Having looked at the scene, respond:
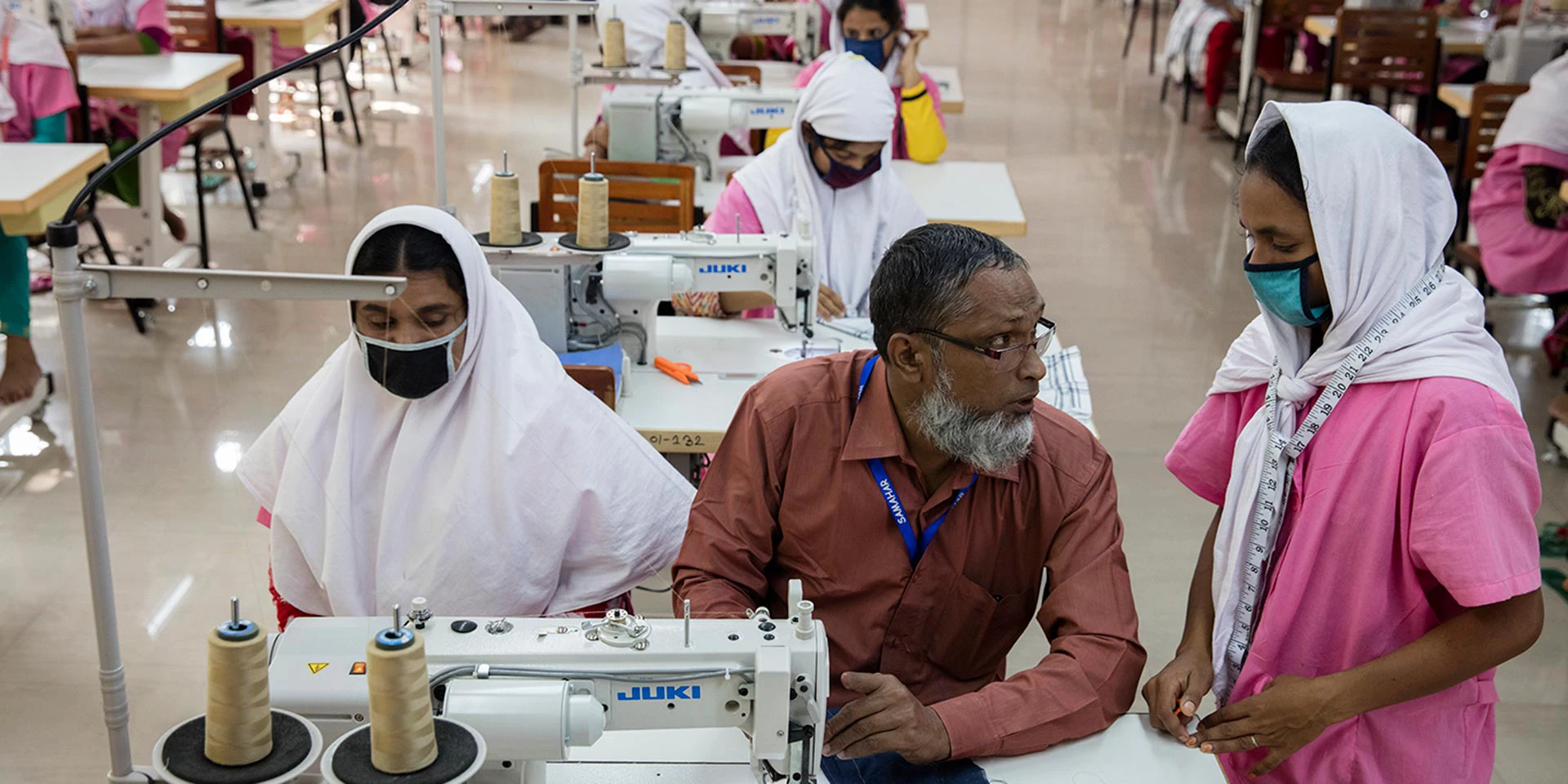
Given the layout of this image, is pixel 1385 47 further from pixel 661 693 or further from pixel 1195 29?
pixel 661 693

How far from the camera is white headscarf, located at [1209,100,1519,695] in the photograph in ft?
5.16

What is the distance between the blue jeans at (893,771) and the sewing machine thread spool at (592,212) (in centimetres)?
138

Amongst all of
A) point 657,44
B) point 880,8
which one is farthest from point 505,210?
point 657,44

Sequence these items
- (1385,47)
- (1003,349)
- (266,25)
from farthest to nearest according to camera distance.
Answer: (1385,47) → (266,25) → (1003,349)

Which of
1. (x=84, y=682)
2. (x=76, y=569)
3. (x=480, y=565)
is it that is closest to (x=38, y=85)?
(x=76, y=569)

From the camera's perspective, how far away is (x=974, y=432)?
5.99ft

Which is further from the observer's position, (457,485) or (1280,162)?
(457,485)

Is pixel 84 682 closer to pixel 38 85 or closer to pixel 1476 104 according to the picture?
pixel 38 85

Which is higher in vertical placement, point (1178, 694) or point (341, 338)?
point (1178, 694)

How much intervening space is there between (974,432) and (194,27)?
17.7ft

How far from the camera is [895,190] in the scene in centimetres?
369

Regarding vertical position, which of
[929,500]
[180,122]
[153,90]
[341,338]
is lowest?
[341,338]

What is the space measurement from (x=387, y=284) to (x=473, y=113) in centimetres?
787

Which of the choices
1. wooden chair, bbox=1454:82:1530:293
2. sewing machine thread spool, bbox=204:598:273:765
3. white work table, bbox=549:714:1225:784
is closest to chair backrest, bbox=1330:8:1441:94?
wooden chair, bbox=1454:82:1530:293
